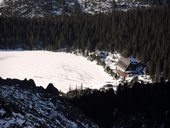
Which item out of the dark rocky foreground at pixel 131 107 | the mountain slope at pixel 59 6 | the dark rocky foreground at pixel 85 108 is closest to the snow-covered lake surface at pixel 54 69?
the dark rocky foreground at pixel 131 107

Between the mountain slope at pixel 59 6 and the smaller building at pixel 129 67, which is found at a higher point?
the mountain slope at pixel 59 6

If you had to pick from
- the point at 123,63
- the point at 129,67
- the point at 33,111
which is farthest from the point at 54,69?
the point at 33,111

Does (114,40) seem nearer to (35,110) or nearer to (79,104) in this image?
(79,104)

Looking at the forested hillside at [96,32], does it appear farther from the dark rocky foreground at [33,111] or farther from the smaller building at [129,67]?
the dark rocky foreground at [33,111]

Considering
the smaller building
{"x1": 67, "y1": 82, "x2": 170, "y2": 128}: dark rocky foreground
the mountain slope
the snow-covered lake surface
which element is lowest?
the snow-covered lake surface

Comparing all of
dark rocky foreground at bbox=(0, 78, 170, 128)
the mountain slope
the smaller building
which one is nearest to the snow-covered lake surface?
the smaller building

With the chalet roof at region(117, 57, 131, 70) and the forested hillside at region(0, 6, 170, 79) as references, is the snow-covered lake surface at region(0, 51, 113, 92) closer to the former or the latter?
the chalet roof at region(117, 57, 131, 70)

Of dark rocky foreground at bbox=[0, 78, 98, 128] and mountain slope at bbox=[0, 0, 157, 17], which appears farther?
mountain slope at bbox=[0, 0, 157, 17]
